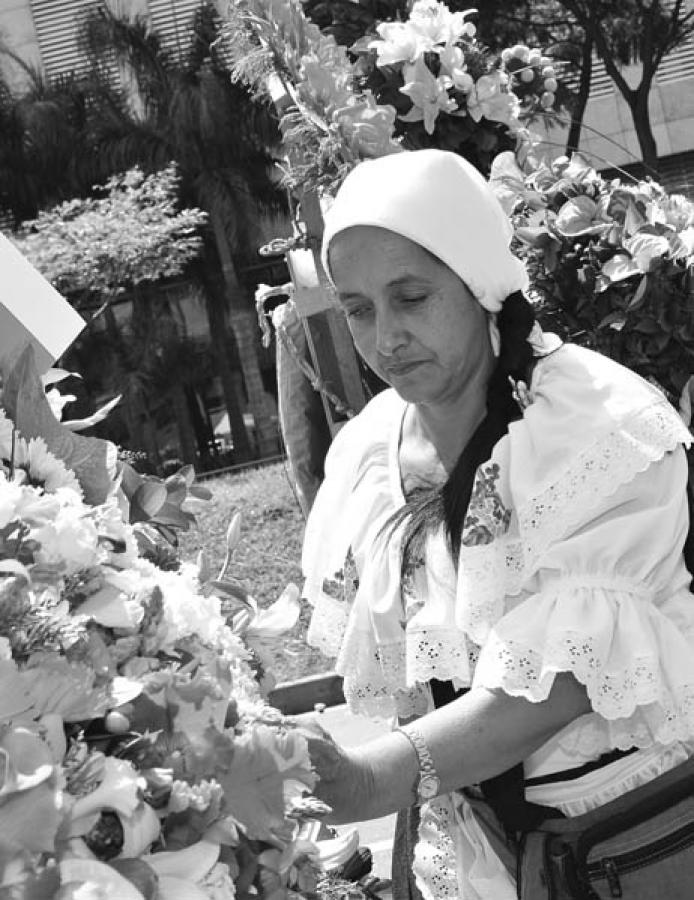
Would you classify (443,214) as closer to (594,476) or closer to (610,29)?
(594,476)

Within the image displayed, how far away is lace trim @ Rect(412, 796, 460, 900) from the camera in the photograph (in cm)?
224

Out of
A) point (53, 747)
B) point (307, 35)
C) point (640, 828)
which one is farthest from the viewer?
point (307, 35)

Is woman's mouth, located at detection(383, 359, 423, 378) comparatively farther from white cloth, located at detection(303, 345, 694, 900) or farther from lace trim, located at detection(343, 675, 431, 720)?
lace trim, located at detection(343, 675, 431, 720)

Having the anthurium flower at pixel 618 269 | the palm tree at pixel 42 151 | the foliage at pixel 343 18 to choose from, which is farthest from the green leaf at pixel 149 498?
the palm tree at pixel 42 151

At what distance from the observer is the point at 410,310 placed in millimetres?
2096

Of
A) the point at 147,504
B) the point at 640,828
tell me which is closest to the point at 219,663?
the point at 147,504

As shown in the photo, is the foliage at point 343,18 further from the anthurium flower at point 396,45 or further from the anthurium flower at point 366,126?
the anthurium flower at point 366,126

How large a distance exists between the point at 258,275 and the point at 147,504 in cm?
2839

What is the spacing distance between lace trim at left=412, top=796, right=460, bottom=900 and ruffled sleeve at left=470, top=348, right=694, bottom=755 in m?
0.31

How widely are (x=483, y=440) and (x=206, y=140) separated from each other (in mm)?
27443

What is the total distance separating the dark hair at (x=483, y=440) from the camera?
2.11m

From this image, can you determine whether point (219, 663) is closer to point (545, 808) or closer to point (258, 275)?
point (545, 808)


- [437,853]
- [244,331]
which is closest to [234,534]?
[437,853]

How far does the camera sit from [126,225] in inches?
985
